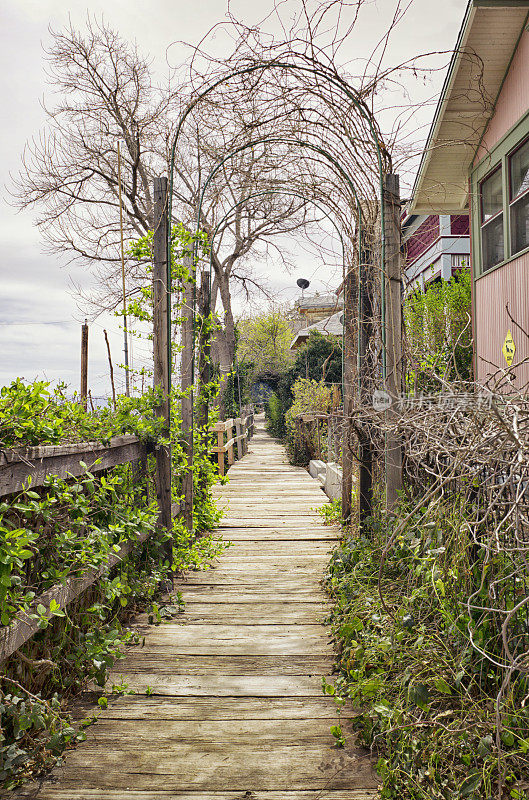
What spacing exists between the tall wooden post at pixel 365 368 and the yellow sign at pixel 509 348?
330 centimetres

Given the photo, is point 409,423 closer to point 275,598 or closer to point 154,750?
point 154,750

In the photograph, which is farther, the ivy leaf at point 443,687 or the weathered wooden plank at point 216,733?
the weathered wooden plank at point 216,733

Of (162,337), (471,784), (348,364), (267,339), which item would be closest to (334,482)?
(348,364)

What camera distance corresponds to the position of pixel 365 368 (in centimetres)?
500

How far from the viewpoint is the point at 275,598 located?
454cm

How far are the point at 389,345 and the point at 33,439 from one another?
2.57 metres

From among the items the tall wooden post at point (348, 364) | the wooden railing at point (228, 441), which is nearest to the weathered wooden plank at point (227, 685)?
the tall wooden post at point (348, 364)

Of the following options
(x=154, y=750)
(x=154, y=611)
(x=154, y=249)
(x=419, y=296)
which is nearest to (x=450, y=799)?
(x=154, y=750)

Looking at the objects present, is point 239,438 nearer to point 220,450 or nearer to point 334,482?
point 220,450

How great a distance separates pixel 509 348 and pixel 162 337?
508 centimetres

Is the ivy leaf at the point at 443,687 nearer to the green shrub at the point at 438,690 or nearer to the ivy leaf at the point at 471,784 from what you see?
the green shrub at the point at 438,690

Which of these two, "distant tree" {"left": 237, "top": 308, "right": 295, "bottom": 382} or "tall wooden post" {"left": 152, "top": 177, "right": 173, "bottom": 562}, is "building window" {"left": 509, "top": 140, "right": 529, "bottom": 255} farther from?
"distant tree" {"left": 237, "top": 308, "right": 295, "bottom": 382}

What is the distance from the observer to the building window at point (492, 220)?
27.8 feet

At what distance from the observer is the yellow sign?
25.3 ft
